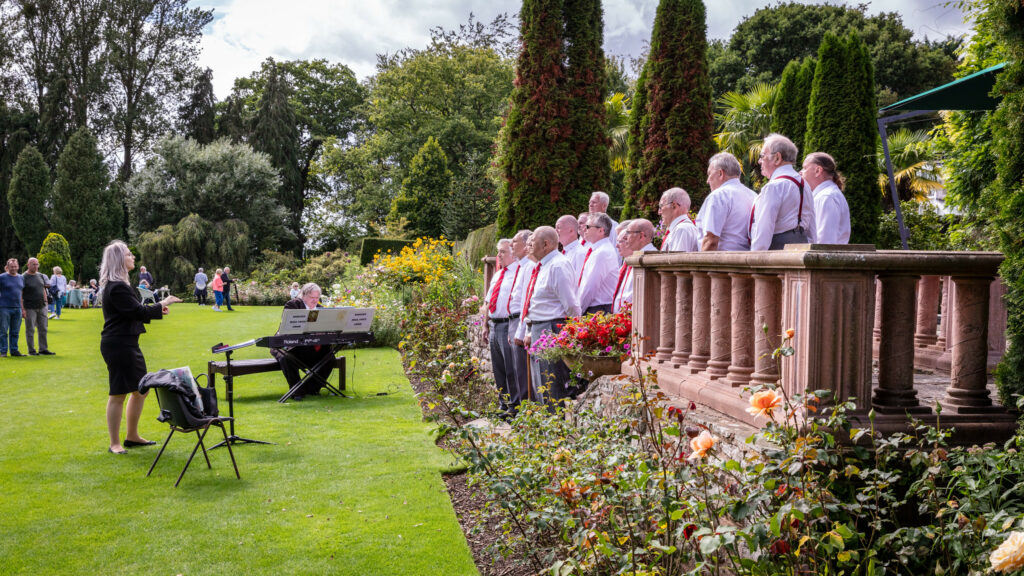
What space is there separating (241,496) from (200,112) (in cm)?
4231

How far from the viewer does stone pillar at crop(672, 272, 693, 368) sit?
4.06 metres

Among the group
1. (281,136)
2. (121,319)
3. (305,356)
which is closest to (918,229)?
(305,356)

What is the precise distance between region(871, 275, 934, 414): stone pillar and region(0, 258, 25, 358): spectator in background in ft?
45.1

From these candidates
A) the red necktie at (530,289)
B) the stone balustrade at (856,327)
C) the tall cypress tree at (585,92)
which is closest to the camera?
the stone balustrade at (856,327)

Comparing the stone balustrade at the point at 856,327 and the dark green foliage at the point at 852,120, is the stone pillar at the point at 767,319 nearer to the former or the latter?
the stone balustrade at the point at 856,327

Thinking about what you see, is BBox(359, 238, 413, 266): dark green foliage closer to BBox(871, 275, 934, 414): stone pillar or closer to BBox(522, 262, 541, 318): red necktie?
BBox(522, 262, 541, 318): red necktie

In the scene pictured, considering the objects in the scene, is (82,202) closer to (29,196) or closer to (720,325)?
(29,196)

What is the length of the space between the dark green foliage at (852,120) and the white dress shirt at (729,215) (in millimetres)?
9874

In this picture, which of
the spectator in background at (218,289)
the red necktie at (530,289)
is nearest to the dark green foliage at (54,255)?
the spectator in background at (218,289)

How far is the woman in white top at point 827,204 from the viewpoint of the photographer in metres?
4.16

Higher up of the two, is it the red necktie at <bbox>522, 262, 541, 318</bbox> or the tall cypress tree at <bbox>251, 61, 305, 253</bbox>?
the tall cypress tree at <bbox>251, 61, 305, 253</bbox>

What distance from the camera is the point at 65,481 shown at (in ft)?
18.7

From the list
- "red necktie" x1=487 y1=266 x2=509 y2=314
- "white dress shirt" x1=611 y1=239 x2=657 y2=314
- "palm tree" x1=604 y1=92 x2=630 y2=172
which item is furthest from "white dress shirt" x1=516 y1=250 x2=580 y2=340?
"palm tree" x1=604 y1=92 x2=630 y2=172

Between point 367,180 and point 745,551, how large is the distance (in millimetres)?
34395
